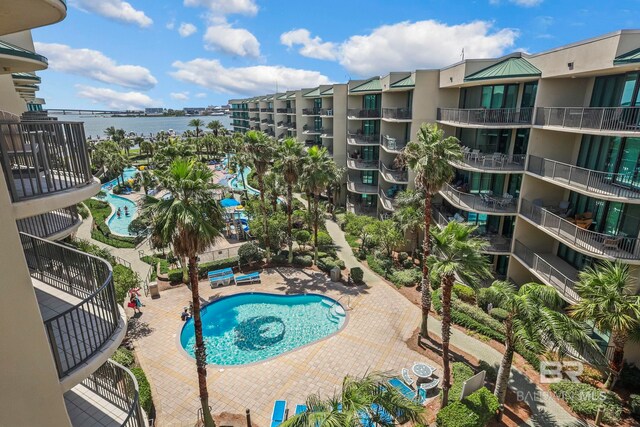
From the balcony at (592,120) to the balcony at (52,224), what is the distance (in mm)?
23027

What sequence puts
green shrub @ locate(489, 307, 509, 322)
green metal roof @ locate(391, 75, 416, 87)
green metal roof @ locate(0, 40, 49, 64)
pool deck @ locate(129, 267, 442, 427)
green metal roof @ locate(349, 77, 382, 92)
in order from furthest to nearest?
green metal roof @ locate(349, 77, 382, 92) < green metal roof @ locate(391, 75, 416, 87) < green shrub @ locate(489, 307, 509, 322) < pool deck @ locate(129, 267, 442, 427) < green metal roof @ locate(0, 40, 49, 64)

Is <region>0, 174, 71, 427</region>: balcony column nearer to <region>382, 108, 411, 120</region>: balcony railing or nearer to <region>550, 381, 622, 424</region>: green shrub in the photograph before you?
<region>550, 381, 622, 424</region>: green shrub

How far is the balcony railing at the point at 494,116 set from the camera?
2217 cm

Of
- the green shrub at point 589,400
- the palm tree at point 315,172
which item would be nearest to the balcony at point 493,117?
the palm tree at point 315,172

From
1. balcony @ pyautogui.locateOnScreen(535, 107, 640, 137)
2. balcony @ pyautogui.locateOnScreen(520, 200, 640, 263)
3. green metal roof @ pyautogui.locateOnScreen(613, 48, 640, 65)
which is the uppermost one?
green metal roof @ pyautogui.locateOnScreen(613, 48, 640, 65)

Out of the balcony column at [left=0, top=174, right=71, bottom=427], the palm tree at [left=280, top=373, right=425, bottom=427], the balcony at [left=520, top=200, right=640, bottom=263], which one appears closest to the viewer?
the balcony column at [left=0, top=174, right=71, bottom=427]

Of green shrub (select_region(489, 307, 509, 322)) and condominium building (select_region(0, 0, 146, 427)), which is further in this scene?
green shrub (select_region(489, 307, 509, 322))

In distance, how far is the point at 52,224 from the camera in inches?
430

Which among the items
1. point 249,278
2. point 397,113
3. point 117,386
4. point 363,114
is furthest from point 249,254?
point 363,114

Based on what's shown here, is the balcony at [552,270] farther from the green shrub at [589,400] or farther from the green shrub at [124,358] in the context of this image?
the green shrub at [124,358]

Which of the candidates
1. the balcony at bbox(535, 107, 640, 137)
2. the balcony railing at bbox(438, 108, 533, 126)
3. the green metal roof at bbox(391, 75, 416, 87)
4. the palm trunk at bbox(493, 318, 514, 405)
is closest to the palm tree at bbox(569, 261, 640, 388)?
the palm trunk at bbox(493, 318, 514, 405)

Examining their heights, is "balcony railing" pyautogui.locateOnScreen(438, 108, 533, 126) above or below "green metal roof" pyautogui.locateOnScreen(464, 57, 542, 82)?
below

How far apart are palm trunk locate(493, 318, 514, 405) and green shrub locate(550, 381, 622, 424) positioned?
3056 millimetres

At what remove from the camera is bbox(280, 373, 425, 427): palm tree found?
8.88 meters
